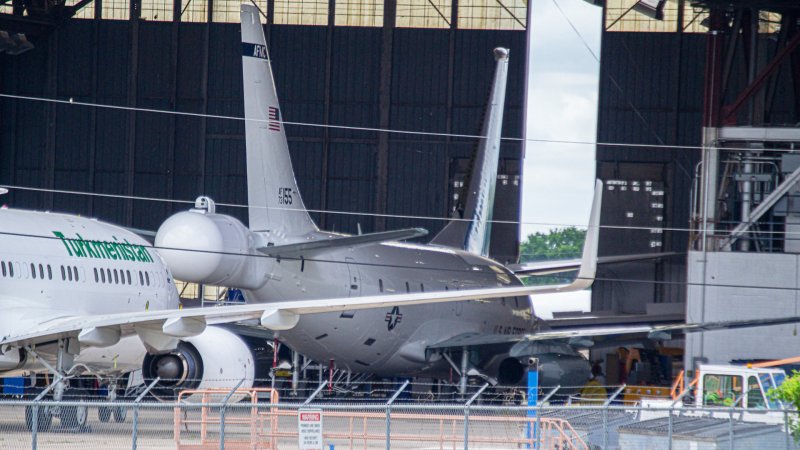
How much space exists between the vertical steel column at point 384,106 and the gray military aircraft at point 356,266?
284 inches

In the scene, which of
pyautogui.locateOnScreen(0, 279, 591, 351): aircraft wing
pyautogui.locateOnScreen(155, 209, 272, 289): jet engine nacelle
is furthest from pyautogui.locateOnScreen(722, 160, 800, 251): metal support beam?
pyautogui.locateOnScreen(155, 209, 272, 289): jet engine nacelle

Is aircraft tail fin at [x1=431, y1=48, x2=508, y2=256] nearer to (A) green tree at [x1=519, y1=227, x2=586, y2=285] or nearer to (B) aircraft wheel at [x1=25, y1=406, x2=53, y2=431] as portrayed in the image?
(B) aircraft wheel at [x1=25, y1=406, x2=53, y2=431]

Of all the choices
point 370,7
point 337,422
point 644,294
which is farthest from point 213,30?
point 337,422

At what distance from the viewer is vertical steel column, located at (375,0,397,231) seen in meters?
41.7

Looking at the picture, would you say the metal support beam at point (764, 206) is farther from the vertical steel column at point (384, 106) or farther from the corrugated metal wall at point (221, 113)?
the vertical steel column at point (384, 106)

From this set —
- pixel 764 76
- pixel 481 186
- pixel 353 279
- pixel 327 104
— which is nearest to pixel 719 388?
pixel 353 279

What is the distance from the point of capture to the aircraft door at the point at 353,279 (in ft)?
86.9

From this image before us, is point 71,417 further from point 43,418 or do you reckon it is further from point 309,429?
point 309,429

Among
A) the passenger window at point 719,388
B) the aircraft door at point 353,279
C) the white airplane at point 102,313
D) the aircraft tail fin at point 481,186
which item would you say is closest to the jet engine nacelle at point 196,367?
the white airplane at point 102,313

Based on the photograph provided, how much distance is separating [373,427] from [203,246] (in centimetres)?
516

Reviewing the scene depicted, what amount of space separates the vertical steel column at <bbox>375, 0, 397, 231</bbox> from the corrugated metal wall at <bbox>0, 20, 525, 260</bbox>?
0.57 ft

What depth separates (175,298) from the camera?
961 inches

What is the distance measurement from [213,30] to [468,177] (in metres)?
12.7

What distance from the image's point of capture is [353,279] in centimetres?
2669
